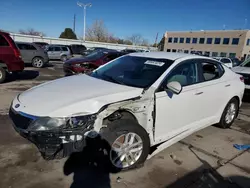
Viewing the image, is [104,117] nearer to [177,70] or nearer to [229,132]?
[177,70]

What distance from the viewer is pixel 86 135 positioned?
2.31 m

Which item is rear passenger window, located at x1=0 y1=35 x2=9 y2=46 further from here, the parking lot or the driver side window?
the driver side window

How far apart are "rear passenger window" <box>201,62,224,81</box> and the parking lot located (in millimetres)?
1308

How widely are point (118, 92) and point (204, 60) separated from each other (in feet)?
7.09

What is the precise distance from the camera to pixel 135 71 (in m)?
3.44

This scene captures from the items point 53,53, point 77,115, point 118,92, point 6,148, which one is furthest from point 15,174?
point 53,53

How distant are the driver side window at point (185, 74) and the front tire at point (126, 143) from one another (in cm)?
94

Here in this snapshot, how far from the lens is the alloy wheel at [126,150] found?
2621 millimetres

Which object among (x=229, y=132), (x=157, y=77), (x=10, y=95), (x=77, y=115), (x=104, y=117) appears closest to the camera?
(x=77, y=115)

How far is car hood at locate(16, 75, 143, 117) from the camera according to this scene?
2328mm

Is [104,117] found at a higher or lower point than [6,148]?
higher

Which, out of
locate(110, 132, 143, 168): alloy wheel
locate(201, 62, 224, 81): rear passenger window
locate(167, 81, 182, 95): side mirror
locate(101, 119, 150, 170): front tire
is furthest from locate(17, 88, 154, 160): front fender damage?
locate(201, 62, 224, 81): rear passenger window

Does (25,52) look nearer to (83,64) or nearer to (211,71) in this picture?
(83,64)

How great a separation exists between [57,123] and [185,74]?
2297 mm
